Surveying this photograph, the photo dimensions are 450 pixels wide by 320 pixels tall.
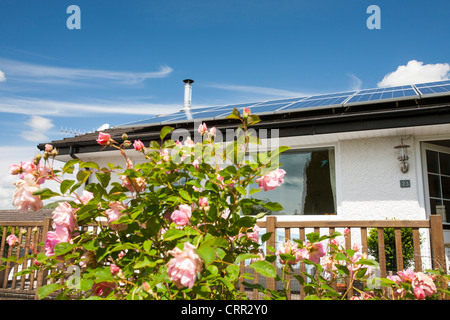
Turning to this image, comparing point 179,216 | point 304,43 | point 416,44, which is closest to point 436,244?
point 179,216

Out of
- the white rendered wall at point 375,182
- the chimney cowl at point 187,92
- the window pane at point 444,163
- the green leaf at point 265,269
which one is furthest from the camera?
the chimney cowl at point 187,92

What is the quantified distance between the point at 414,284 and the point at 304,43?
709 centimetres

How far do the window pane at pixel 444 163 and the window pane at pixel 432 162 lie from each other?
0.35 feet

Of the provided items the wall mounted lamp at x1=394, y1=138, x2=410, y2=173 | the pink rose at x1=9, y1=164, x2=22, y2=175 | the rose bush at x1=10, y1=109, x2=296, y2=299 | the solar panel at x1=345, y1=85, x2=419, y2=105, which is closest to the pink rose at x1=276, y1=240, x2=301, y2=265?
the rose bush at x1=10, y1=109, x2=296, y2=299

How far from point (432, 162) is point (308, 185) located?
6.87 ft

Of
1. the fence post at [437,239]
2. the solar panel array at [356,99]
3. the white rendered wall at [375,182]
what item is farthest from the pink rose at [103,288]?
the white rendered wall at [375,182]

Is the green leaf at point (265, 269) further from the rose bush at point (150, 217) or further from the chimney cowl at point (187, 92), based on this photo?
the chimney cowl at point (187, 92)

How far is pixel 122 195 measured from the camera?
131 centimetres

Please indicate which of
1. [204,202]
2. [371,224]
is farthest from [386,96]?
[204,202]

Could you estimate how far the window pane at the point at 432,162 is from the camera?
16.6 ft

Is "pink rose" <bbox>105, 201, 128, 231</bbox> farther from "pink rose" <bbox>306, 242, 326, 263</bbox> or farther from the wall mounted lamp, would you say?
the wall mounted lamp

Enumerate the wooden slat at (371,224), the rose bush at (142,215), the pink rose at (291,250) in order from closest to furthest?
1. the rose bush at (142,215)
2. the pink rose at (291,250)
3. the wooden slat at (371,224)

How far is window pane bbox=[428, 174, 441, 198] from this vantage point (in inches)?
201

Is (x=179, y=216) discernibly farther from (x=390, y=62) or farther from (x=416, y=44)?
→ (x=416, y=44)
